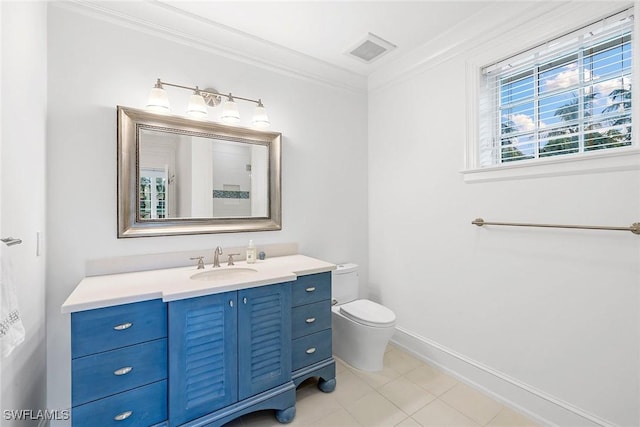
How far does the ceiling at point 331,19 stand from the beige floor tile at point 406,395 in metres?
2.55

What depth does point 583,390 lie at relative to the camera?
Result: 1544mm

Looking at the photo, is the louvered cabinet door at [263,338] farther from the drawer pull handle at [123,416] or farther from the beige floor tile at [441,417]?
the beige floor tile at [441,417]

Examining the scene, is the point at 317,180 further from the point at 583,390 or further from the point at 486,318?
the point at 583,390

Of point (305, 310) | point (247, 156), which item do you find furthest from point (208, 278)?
point (247, 156)

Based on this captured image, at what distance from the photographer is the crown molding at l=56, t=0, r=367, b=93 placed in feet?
5.68

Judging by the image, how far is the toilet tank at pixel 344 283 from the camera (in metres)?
2.47

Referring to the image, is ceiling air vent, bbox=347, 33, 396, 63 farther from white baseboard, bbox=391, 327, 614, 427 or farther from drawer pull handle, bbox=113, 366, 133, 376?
drawer pull handle, bbox=113, 366, 133, 376

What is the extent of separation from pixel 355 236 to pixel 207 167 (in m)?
1.51

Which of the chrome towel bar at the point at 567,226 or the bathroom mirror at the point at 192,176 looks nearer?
the chrome towel bar at the point at 567,226

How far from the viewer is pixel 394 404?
6.14 ft

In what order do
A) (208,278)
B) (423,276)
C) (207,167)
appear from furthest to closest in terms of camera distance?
1. (423,276)
2. (207,167)
3. (208,278)

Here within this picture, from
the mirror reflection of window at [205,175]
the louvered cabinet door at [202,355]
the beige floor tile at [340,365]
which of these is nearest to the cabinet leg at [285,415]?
the louvered cabinet door at [202,355]

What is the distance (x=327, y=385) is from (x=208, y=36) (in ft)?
8.42

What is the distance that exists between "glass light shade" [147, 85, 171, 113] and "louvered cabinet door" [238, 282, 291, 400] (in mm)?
1248
